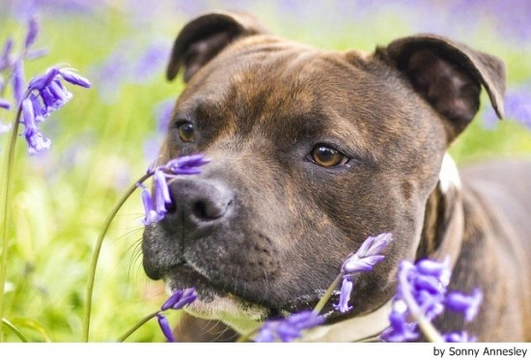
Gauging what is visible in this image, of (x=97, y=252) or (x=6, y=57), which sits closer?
(x=97, y=252)

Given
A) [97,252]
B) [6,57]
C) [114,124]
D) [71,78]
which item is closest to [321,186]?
[97,252]

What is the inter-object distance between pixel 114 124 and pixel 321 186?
3.01 meters

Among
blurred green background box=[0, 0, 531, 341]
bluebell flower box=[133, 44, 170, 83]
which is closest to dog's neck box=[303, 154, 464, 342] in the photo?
blurred green background box=[0, 0, 531, 341]

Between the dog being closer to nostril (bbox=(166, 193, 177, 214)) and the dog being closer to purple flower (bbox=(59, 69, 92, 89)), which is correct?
nostril (bbox=(166, 193, 177, 214))

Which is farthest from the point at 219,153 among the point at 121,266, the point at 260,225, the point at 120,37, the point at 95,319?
the point at 120,37

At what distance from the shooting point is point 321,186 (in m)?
2.87

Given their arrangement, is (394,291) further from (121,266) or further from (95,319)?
(121,266)

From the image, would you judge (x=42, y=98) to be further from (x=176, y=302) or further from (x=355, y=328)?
(x=355, y=328)

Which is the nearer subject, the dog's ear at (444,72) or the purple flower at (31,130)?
the purple flower at (31,130)

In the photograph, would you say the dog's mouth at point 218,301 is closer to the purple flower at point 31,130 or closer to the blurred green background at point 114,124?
the blurred green background at point 114,124

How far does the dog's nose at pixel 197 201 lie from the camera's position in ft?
8.18

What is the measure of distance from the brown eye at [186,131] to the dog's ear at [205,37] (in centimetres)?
64

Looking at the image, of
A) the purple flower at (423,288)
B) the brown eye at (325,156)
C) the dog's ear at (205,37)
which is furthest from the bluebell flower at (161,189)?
the dog's ear at (205,37)

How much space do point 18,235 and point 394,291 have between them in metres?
1.60
